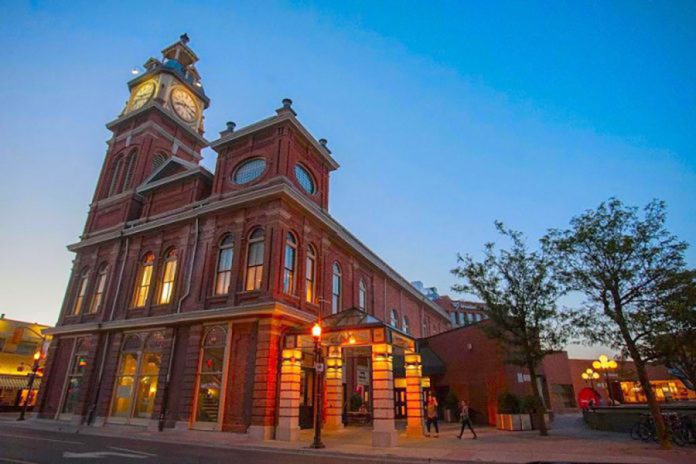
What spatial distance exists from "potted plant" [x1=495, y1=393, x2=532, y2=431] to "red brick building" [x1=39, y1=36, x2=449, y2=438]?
32.0 ft

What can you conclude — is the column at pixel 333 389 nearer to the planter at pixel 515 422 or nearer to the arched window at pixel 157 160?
the planter at pixel 515 422

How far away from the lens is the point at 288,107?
22.5 m

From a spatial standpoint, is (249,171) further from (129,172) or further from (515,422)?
(515,422)

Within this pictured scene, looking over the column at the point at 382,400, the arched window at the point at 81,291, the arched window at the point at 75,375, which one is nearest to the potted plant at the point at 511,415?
the column at the point at 382,400

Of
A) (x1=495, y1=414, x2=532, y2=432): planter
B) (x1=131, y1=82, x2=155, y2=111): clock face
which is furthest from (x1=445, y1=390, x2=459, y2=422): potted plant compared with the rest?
(x1=131, y1=82, x2=155, y2=111): clock face

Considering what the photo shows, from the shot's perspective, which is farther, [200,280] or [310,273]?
[310,273]

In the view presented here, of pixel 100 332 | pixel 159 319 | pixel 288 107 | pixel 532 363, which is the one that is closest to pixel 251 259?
pixel 159 319

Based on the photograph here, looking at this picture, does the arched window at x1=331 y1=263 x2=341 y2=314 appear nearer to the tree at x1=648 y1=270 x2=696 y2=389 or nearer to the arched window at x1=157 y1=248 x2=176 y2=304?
the arched window at x1=157 y1=248 x2=176 y2=304

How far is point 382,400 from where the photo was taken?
581 inches

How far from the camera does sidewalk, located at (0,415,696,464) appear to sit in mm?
11148

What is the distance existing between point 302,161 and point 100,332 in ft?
52.2

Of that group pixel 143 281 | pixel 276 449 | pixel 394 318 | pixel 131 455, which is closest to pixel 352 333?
pixel 276 449

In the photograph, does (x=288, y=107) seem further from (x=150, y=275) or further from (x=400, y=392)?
(x=400, y=392)

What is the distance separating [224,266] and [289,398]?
7908 mm
